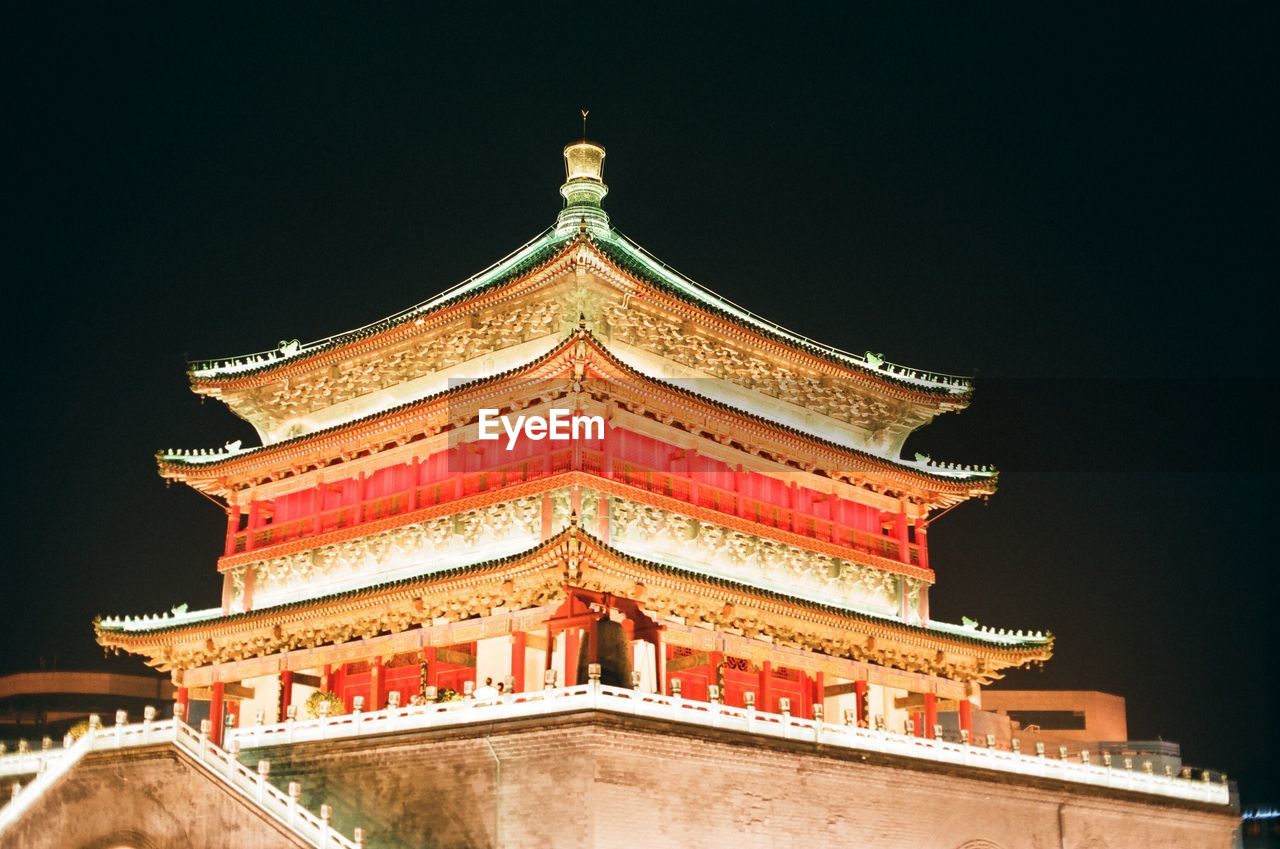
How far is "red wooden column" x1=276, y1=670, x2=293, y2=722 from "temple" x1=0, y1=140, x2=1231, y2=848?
14 centimetres

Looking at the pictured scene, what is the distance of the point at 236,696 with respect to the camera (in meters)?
31.7

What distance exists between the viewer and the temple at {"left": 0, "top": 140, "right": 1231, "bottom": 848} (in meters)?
22.9

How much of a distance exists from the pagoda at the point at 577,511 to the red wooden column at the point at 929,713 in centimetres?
8

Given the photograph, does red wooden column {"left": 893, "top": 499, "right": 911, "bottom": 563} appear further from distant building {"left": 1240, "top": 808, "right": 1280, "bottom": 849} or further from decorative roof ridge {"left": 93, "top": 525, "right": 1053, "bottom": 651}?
distant building {"left": 1240, "top": 808, "right": 1280, "bottom": 849}

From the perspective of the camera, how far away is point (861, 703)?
30391 millimetres

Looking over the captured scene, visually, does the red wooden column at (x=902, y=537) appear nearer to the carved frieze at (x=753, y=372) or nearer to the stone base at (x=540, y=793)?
the carved frieze at (x=753, y=372)

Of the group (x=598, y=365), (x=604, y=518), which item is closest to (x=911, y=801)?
(x=604, y=518)

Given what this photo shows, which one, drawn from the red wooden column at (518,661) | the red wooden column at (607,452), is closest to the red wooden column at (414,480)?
the red wooden column at (518,661)

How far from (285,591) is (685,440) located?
9759 mm

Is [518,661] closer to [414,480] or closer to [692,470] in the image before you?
[414,480]

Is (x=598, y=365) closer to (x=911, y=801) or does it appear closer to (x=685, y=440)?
(x=685, y=440)

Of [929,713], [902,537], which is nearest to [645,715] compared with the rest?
[929,713]

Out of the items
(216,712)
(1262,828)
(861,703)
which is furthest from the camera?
(1262,828)

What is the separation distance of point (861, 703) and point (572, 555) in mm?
8698
